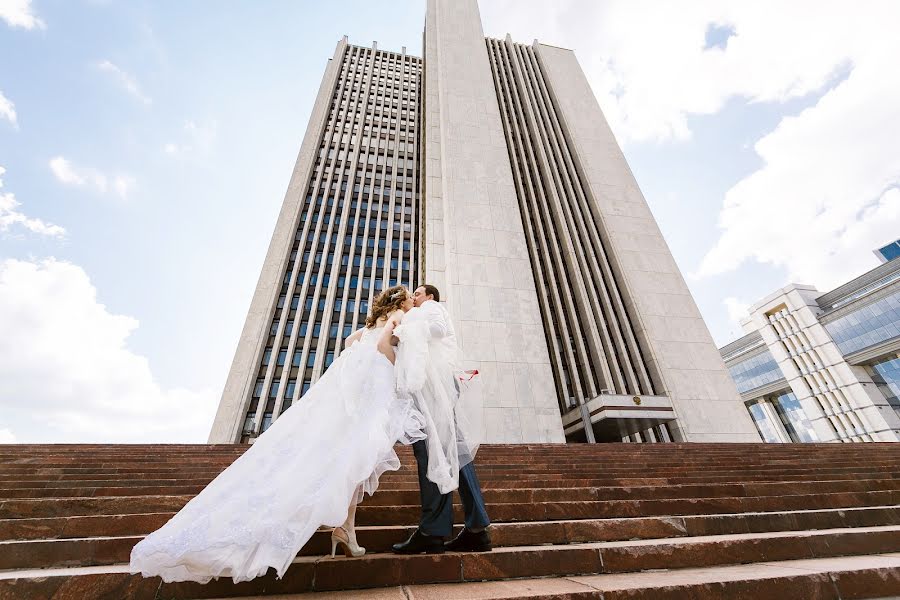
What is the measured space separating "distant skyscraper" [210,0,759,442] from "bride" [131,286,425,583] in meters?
9.89

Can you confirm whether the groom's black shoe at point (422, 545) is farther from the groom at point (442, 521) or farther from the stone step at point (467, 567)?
the stone step at point (467, 567)

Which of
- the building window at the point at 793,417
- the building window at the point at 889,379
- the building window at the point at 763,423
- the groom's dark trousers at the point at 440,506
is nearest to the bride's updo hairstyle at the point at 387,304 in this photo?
the groom's dark trousers at the point at 440,506

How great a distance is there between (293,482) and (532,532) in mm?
1644

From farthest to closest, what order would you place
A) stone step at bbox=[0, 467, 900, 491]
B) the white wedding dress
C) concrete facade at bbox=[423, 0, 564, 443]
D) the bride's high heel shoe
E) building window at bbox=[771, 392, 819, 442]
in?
building window at bbox=[771, 392, 819, 442] → concrete facade at bbox=[423, 0, 564, 443] → stone step at bbox=[0, 467, 900, 491] → the bride's high heel shoe → the white wedding dress

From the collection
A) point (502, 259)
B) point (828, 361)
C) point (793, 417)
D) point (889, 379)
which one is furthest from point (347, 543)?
point (793, 417)

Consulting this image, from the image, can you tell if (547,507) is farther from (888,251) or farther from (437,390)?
(888,251)

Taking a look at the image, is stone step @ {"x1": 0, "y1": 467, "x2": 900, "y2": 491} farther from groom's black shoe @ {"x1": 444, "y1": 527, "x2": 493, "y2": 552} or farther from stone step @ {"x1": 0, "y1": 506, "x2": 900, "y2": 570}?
groom's black shoe @ {"x1": 444, "y1": 527, "x2": 493, "y2": 552}

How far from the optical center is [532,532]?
2.44 metres

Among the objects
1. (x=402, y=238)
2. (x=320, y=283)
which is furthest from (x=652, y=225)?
(x=320, y=283)

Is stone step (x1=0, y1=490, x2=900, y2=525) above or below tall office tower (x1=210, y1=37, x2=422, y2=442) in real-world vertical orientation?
below

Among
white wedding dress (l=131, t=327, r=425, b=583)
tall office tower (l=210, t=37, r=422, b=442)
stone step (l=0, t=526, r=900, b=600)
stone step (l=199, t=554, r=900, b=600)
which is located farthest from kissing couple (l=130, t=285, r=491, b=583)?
tall office tower (l=210, t=37, r=422, b=442)

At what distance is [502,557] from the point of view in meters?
2.03

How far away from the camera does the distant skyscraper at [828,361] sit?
29.5 metres

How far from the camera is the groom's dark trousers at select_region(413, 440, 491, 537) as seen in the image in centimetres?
211
